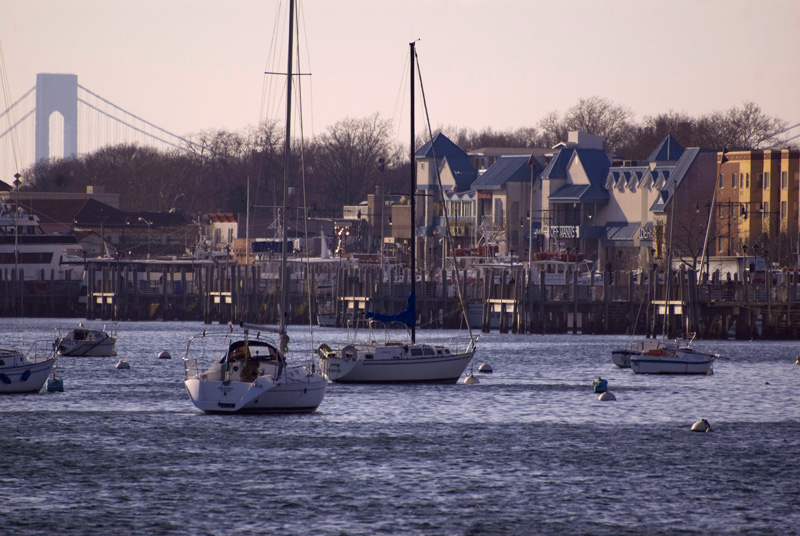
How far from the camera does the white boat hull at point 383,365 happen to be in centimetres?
6444

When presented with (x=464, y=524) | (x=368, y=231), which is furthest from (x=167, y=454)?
(x=368, y=231)

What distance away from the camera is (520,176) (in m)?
172

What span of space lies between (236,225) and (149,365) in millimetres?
105732

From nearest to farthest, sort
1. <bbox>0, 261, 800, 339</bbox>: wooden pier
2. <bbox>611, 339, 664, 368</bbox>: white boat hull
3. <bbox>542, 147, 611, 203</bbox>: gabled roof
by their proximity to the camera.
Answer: <bbox>611, 339, 664, 368</bbox>: white boat hull < <bbox>0, 261, 800, 339</bbox>: wooden pier < <bbox>542, 147, 611, 203</bbox>: gabled roof

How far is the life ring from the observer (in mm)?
64500

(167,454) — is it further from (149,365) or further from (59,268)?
(59,268)

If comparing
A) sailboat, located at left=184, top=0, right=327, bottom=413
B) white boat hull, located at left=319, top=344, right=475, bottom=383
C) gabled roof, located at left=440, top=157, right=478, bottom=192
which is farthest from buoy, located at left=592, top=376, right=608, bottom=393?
gabled roof, located at left=440, top=157, right=478, bottom=192

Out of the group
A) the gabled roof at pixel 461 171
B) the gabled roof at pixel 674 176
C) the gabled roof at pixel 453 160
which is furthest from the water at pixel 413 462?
the gabled roof at pixel 461 171

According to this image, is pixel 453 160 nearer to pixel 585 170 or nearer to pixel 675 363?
pixel 585 170

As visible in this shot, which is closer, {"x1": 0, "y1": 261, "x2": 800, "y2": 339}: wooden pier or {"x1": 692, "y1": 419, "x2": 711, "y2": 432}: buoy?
{"x1": 692, "y1": 419, "x2": 711, "y2": 432}: buoy

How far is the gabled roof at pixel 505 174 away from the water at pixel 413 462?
99.6m

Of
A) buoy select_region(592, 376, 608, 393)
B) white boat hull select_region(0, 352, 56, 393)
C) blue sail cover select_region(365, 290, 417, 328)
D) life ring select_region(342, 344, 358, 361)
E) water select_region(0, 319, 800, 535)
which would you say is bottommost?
water select_region(0, 319, 800, 535)

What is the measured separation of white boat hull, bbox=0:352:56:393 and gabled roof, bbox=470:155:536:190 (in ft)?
366

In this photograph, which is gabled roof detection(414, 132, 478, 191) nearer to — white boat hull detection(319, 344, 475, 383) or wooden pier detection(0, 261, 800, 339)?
wooden pier detection(0, 261, 800, 339)
